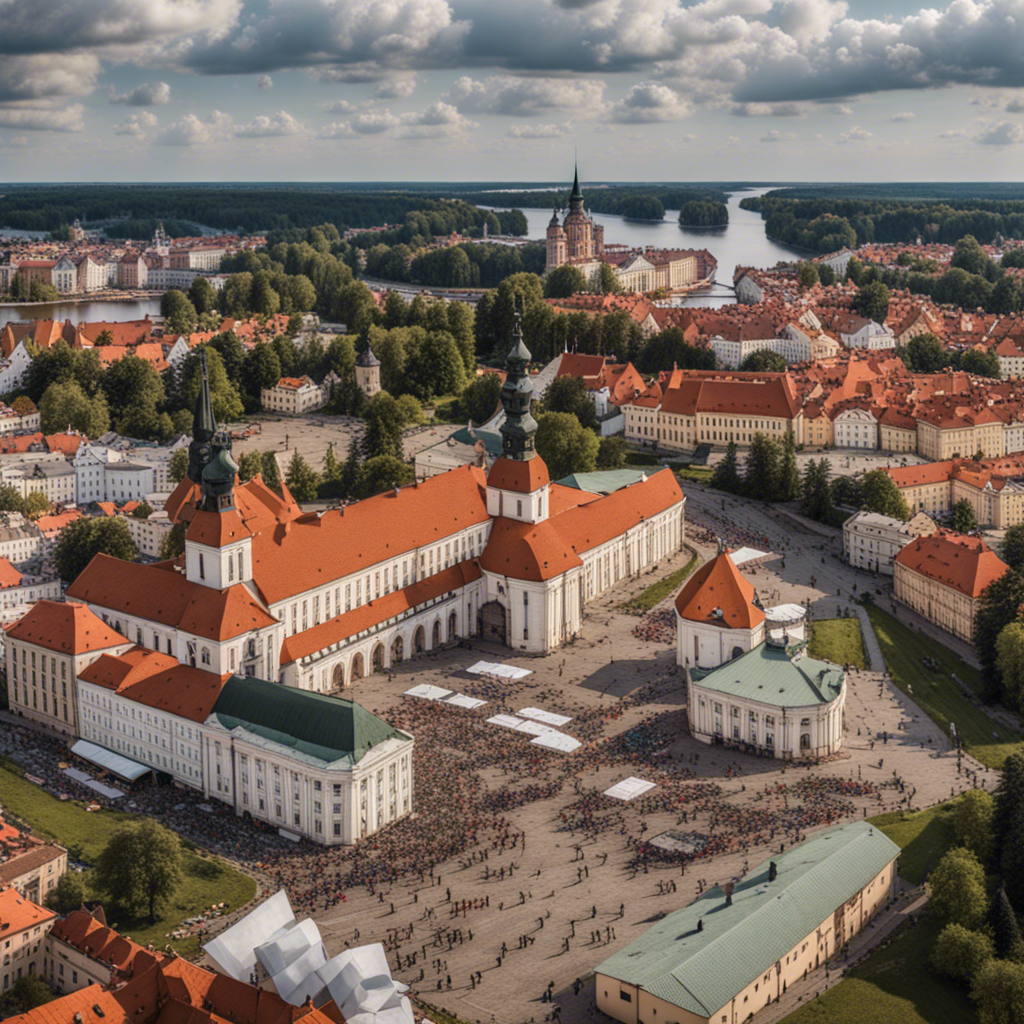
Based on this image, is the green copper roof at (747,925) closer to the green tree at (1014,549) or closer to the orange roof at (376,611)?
the orange roof at (376,611)

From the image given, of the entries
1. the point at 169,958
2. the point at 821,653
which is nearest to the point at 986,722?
the point at 821,653

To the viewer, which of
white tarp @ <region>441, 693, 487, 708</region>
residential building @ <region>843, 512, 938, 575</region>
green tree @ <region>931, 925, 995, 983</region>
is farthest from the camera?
residential building @ <region>843, 512, 938, 575</region>

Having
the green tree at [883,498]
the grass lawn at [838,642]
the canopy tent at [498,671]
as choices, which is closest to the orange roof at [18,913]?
the canopy tent at [498,671]

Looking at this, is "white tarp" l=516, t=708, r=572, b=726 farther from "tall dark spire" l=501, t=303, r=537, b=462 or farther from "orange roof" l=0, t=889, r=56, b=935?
"orange roof" l=0, t=889, r=56, b=935

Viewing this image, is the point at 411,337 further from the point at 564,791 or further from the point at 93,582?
the point at 564,791

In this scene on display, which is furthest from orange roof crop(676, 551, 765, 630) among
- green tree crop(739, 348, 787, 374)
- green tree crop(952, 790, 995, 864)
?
green tree crop(739, 348, 787, 374)

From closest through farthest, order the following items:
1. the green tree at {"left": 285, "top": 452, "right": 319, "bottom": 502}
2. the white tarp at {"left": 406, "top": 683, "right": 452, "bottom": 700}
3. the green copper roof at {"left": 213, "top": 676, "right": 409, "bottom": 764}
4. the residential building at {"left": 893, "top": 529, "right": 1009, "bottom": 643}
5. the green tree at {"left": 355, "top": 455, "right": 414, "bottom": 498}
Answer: the green copper roof at {"left": 213, "top": 676, "right": 409, "bottom": 764}
the white tarp at {"left": 406, "top": 683, "right": 452, "bottom": 700}
the residential building at {"left": 893, "top": 529, "right": 1009, "bottom": 643}
the green tree at {"left": 355, "top": 455, "right": 414, "bottom": 498}
the green tree at {"left": 285, "top": 452, "right": 319, "bottom": 502}

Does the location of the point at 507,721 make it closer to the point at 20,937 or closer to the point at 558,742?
the point at 558,742

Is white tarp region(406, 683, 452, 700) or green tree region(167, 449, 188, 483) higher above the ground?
green tree region(167, 449, 188, 483)
